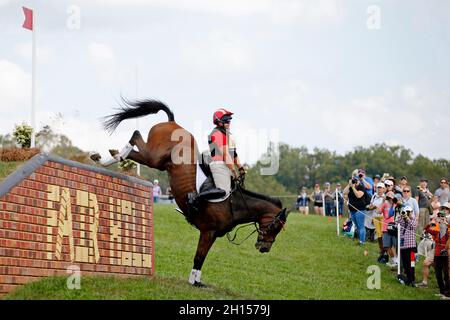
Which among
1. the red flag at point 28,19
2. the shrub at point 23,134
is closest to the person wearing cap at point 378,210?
the shrub at point 23,134

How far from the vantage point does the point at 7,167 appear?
43.4 feet

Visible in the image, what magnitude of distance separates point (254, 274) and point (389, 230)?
3803 millimetres

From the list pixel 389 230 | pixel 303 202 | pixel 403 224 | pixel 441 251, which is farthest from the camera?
pixel 303 202

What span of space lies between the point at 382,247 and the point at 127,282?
10.1 meters

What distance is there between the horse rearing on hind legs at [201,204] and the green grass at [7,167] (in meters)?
1.42

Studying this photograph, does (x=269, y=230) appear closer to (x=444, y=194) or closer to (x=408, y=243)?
(x=408, y=243)

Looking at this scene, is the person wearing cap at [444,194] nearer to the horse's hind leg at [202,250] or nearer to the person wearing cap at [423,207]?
the person wearing cap at [423,207]

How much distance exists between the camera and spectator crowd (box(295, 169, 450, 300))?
16.9 meters

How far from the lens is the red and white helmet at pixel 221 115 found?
12.9m

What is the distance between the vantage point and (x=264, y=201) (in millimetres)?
13312

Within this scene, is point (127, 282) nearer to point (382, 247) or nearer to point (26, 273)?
point (26, 273)

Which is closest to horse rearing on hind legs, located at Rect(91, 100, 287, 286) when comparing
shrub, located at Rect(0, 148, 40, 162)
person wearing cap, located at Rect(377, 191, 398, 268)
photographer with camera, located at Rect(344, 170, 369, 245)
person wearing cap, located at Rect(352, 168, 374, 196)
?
shrub, located at Rect(0, 148, 40, 162)

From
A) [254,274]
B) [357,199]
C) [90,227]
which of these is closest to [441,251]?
[254,274]
